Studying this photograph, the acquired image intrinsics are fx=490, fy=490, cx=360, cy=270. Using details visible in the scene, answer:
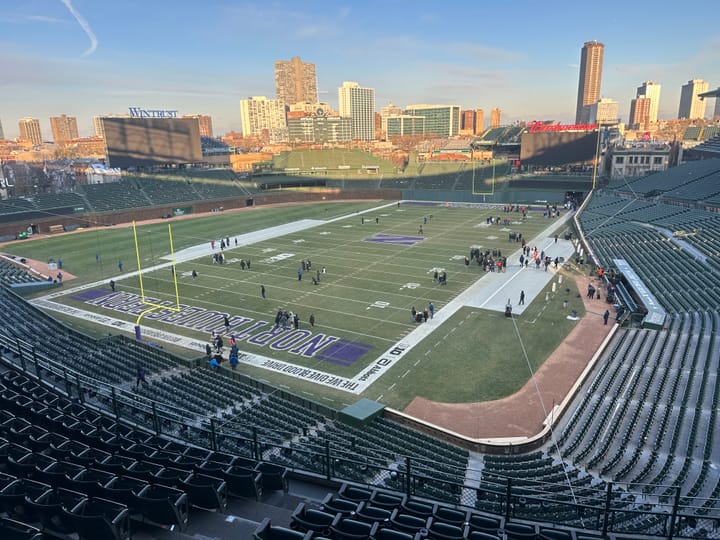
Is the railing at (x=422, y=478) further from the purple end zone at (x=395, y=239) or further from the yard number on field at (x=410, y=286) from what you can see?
the purple end zone at (x=395, y=239)

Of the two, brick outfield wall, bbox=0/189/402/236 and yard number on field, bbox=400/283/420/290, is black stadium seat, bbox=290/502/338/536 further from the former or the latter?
brick outfield wall, bbox=0/189/402/236

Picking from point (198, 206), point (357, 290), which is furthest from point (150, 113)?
point (357, 290)

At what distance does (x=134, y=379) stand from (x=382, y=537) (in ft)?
46.7

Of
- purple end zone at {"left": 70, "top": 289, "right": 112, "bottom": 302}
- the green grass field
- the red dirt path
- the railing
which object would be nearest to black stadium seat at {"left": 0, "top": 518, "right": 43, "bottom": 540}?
the railing

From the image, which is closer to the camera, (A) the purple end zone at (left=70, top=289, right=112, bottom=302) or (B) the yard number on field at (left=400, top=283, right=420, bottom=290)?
(A) the purple end zone at (left=70, top=289, right=112, bottom=302)

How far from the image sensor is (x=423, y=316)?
90.3 feet

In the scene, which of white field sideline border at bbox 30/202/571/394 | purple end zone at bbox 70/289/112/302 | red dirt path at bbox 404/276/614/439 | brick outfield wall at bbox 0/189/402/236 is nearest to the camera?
red dirt path at bbox 404/276/614/439

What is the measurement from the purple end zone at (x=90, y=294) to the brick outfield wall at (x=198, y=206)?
92.0 ft

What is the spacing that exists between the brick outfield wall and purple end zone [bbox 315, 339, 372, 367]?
155 feet

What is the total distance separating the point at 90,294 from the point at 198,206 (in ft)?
129

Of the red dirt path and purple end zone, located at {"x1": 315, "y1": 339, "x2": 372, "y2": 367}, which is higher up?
the red dirt path

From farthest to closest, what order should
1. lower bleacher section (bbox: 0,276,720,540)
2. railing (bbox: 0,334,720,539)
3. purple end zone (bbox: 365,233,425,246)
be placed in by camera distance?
1. purple end zone (bbox: 365,233,425,246)
2. railing (bbox: 0,334,720,539)
3. lower bleacher section (bbox: 0,276,720,540)

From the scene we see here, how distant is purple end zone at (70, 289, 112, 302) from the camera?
32.3 meters

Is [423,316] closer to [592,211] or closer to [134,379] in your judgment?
[134,379]
